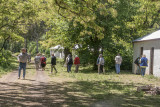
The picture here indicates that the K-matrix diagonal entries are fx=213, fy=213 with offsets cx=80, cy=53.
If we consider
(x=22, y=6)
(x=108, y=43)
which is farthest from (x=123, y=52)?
(x=22, y=6)

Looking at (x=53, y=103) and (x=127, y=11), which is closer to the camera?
(x=53, y=103)

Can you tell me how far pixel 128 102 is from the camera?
754 cm

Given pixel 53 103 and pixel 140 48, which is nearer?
pixel 53 103

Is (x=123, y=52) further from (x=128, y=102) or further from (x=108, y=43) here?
(x=128, y=102)

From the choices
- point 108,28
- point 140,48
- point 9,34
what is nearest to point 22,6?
point 9,34

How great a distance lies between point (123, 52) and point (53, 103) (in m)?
19.6

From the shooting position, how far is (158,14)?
96.9ft

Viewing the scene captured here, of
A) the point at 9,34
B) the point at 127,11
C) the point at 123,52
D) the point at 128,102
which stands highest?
the point at 127,11

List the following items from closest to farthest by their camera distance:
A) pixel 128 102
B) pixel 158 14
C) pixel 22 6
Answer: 1. pixel 128 102
2. pixel 22 6
3. pixel 158 14

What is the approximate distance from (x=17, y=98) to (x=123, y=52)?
1942cm

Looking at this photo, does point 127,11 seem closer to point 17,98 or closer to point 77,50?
point 77,50

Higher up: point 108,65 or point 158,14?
point 158,14

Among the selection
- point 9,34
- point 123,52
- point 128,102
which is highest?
point 9,34

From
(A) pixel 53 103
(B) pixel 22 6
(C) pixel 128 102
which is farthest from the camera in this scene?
(B) pixel 22 6
